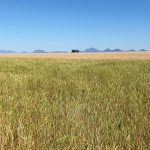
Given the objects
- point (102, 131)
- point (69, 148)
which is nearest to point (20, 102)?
point (102, 131)

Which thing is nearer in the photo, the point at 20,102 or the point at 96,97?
the point at 20,102

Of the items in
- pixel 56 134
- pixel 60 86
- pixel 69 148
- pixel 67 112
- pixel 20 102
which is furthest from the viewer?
pixel 60 86

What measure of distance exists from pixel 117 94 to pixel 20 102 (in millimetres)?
2476

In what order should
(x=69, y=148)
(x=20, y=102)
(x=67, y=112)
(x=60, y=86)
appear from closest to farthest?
(x=69, y=148)
(x=67, y=112)
(x=20, y=102)
(x=60, y=86)

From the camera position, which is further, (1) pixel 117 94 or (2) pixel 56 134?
(1) pixel 117 94

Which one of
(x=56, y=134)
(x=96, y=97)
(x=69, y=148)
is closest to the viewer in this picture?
(x=69, y=148)

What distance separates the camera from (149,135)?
3566 millimetres

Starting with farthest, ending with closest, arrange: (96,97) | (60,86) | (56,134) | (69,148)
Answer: (60,86), (96,97), (56,134), (69,148)

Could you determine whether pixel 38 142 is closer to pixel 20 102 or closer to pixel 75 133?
pixel 75 133

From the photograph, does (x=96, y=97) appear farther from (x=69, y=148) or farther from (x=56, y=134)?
(x=69, y=148)

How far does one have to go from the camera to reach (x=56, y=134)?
3502mm

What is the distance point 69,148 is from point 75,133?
0.52 meters

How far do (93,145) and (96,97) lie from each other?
324 cm

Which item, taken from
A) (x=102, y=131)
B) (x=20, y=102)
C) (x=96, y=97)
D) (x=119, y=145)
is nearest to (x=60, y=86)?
(x=96, y=97)
